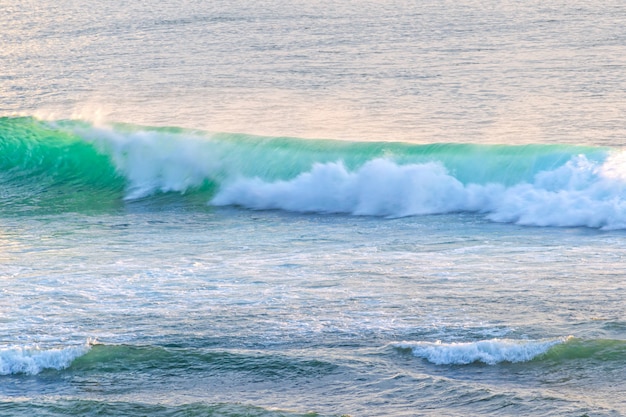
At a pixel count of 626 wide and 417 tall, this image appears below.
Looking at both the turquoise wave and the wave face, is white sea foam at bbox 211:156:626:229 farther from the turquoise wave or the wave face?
the turquoise wave

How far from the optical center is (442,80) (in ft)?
85.1

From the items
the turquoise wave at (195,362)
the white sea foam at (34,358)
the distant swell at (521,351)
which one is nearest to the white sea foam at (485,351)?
the distant swell at (521,351)

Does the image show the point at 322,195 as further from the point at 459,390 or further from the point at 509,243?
the point at 459,390

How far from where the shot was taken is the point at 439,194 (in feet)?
55.1

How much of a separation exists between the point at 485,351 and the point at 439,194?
809 cm

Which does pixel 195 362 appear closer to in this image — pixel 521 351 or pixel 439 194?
pixel 521 351

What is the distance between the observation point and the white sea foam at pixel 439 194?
15164mm

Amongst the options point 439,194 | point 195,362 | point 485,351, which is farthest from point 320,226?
point 485,351

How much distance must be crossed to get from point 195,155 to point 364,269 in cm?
879

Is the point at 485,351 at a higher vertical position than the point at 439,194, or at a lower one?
lower

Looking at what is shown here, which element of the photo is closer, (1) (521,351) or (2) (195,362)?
(1) (521,351)

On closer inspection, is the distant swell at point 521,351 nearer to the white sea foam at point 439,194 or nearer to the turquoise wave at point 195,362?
the turquoise wave at point 195,362

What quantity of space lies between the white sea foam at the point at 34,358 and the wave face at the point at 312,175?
7.78 meters

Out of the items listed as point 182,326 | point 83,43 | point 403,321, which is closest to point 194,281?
point 182,326
